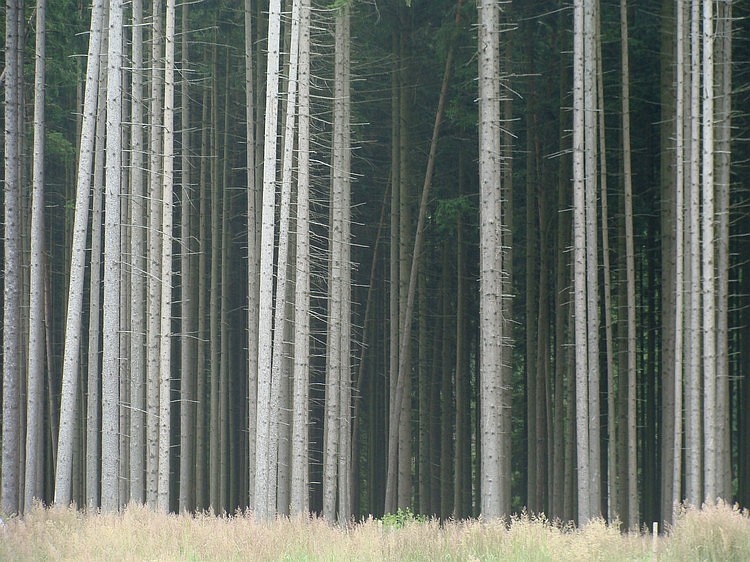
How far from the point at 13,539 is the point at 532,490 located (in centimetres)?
1433

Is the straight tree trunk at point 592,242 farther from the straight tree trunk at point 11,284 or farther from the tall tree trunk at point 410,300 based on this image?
the straight tree trunk at point 11,284

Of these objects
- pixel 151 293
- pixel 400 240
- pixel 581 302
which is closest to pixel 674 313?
pixel 581 302

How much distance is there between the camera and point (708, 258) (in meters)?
14.2

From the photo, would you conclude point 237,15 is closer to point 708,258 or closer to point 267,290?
point 267,290

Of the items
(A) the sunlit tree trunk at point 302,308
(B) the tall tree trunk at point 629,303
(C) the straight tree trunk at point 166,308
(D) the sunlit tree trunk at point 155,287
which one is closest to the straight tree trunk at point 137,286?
(D) the sunlit tree trunk at point 155,287

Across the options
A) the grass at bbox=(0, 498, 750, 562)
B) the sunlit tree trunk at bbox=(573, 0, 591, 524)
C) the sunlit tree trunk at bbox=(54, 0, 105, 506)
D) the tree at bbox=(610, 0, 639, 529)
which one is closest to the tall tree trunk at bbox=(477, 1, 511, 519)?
the sunlit tree trunk at bbox=(573, 0, 591, 524)

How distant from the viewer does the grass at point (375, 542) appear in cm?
949

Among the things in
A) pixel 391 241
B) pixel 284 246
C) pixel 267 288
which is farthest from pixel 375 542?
pixel 391 241

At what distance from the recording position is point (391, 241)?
22.0m

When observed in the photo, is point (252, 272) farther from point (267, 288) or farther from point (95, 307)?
point (267, 288)

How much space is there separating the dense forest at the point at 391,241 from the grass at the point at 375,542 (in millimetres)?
3095

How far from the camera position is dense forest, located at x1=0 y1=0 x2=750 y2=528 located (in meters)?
14.6

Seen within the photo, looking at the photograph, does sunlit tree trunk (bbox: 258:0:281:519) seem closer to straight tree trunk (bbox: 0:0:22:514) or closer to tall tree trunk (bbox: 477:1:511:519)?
tall tree trunk (bbox: 477:1:511:519)

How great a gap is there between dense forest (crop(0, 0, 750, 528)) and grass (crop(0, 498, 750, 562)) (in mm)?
3095
